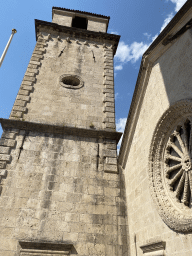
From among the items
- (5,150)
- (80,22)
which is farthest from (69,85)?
(80,22)

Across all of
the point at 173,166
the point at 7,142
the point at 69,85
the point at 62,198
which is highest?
the point at 69,85

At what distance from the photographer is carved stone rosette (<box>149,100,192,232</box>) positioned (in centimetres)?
418

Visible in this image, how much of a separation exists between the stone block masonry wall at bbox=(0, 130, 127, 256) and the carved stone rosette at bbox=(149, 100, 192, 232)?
2176 mm

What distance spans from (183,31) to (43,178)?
589 cm

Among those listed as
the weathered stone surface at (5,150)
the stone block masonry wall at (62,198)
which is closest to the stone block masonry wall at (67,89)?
the stone block masonry wall at (62,198)

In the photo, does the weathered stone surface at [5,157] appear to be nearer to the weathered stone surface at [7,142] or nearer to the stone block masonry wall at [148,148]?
the weathered stone surface at [7,142]

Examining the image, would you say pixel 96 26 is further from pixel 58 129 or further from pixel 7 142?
pixel 7 142

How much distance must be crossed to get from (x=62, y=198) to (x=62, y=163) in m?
1.23

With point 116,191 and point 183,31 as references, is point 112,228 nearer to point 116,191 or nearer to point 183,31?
point 116,191

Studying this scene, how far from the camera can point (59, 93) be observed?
9469 mm

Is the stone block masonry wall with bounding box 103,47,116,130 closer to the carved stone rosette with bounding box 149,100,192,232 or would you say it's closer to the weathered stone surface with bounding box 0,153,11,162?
the carved stone rosette with bounding box 149,100,192,232

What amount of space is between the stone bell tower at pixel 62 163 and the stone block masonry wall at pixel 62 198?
2 centimetres

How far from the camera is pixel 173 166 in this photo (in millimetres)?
4805

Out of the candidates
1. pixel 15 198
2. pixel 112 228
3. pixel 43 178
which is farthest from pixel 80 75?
pixel 112 228
